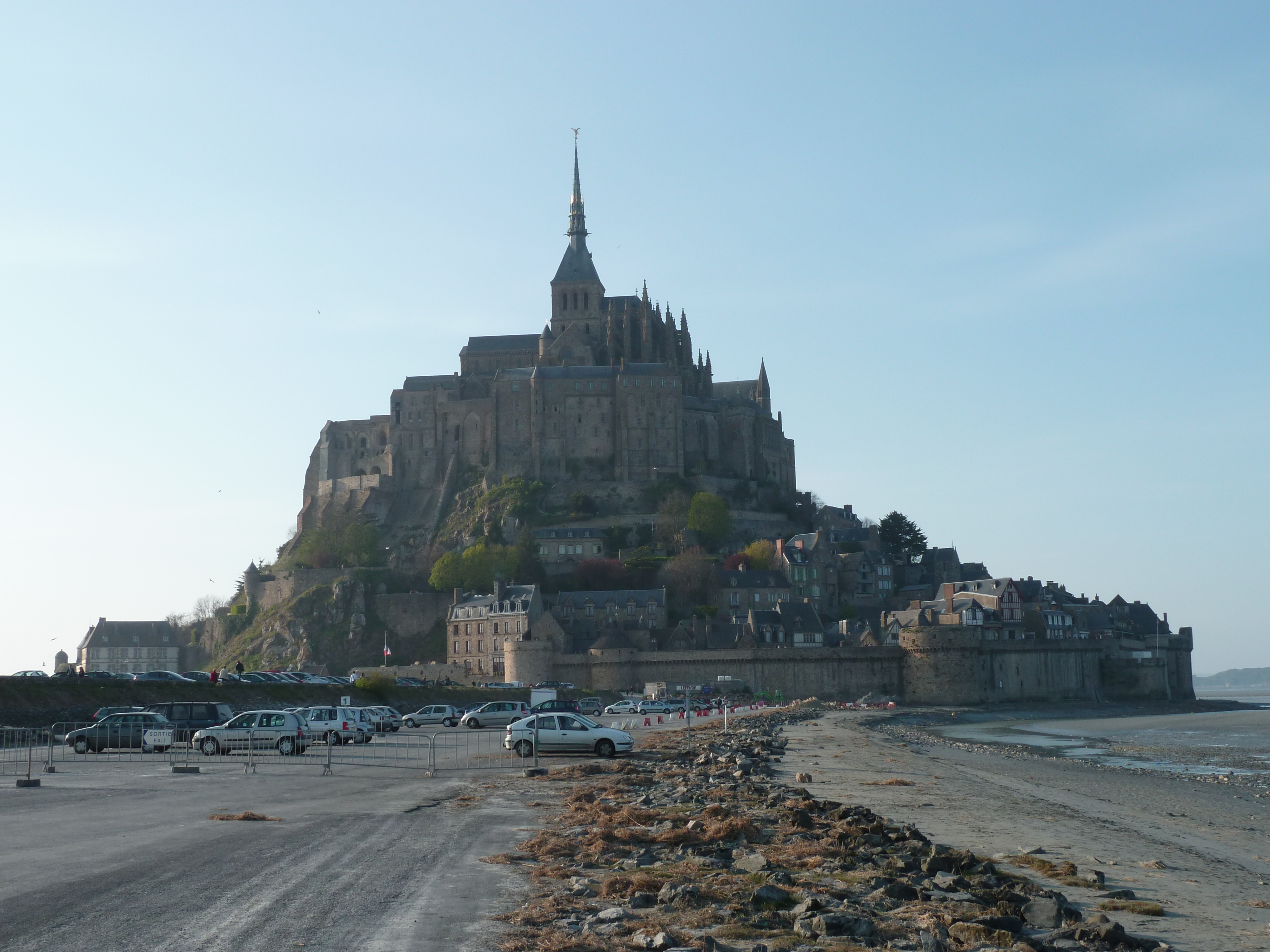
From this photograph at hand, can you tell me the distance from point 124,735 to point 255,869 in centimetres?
2270

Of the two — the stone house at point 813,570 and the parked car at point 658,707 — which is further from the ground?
the stone house at point 813,570

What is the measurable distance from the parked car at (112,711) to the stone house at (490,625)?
160ft

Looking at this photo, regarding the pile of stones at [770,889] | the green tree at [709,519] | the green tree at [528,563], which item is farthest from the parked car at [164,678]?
the green tree at [709,519]

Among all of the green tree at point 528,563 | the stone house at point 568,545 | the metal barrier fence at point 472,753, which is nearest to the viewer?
the metal barrier fence at point 472,753

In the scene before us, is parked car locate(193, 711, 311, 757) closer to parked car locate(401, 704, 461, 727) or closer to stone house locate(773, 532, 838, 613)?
parked car locate(401, 704, 461, 727)

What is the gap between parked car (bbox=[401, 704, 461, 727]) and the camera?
53188 mm

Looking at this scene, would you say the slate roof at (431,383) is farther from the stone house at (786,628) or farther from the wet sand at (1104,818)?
the wet sand at (1104,818)

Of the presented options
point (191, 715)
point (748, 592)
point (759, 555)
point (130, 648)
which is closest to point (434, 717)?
point (191, 715)

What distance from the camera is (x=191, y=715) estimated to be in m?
37.8

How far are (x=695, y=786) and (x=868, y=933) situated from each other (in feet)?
43.7

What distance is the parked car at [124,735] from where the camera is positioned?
1336 inches

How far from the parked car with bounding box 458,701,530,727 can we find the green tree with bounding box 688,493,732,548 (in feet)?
190

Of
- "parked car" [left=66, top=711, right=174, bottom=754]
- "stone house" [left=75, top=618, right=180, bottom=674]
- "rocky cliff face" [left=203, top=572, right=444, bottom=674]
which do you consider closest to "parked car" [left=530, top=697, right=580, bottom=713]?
"parked car" [left=66, top=711, right=174, bottom=754]

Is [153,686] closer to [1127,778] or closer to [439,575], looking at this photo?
[1127,778]
